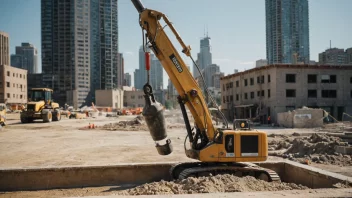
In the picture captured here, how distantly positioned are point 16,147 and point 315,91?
132 feet

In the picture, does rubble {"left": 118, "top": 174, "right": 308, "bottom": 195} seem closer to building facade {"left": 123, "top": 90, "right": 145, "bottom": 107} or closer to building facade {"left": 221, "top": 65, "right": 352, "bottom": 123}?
building facade {"left": 221, "top": 65, "right": 352, "bottom": 123}

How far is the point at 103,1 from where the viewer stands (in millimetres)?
136875

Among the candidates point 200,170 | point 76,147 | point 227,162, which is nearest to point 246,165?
point 227,162

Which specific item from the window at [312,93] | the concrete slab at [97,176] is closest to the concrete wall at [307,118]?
the window at [312,93]

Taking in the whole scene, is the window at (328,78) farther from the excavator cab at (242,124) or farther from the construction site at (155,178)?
the excavator cab at (242,124)

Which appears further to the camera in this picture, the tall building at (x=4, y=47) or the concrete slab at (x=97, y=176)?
the tall building at (x=4, y=47)

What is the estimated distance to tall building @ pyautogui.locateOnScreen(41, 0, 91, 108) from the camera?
120m

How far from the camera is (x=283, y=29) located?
125 m

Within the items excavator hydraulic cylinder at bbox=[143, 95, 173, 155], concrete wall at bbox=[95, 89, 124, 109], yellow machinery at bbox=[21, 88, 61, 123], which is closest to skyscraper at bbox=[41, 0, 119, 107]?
concrete wall at bbox=[95, 89, 124, 109]

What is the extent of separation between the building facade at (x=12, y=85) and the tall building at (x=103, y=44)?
34035mm

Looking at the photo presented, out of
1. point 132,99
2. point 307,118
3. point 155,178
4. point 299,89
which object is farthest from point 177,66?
point 132,99

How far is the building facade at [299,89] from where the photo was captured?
43.1 m

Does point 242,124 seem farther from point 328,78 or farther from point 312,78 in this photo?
point 328,78

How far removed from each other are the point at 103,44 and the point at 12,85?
48.7 meters
